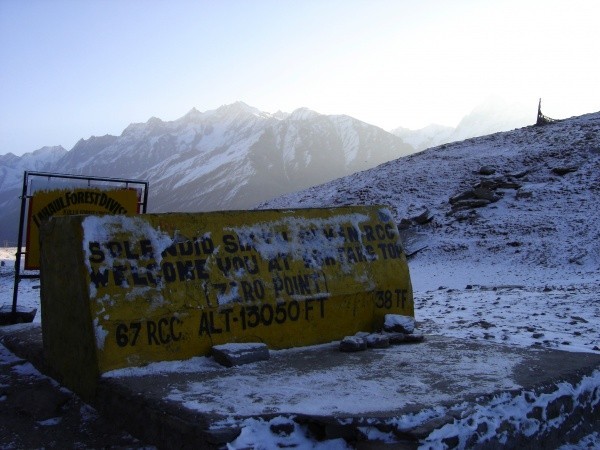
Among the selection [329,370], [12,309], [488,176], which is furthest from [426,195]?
[329,370]

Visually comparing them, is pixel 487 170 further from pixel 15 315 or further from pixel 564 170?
pixel 15 315

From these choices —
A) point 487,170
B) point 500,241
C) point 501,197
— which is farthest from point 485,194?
point 500,241

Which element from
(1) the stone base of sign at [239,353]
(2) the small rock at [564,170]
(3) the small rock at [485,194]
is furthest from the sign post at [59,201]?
(2) the small rock at [564,170]

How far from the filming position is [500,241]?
17.6 metres

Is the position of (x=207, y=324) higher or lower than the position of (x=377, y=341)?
higher

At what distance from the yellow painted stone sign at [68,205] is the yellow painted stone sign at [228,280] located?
2499mm

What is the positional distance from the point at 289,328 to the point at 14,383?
7.71 feet

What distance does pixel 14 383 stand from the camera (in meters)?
4.90

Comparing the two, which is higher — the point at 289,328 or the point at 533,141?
the point at 533,141

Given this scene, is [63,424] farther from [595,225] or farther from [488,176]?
[488,176]

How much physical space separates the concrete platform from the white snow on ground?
72 mm

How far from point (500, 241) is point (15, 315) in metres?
14.2

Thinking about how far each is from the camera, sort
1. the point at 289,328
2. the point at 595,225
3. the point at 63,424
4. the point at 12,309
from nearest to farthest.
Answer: the point at 63,424 < the point at 289,328 < the point at 12,309 < the point at 595,225

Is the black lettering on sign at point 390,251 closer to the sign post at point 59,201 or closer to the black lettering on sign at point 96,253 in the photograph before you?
the black lettering on sign at point 96,253
